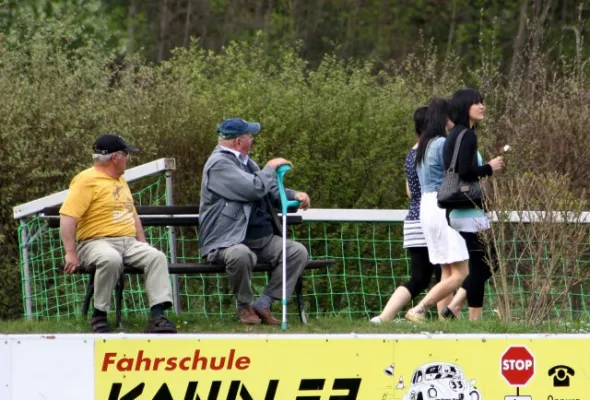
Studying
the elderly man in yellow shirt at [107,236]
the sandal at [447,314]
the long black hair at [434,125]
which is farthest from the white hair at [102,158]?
the sandal at [447,314]

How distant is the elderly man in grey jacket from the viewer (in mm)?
8930

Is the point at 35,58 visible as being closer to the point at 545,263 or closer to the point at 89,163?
the point at 89,163

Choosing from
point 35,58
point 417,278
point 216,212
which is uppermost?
point 35,58

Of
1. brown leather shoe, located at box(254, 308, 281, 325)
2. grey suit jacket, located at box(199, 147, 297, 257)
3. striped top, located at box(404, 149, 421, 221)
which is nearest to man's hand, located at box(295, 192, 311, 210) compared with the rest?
grey suit jacket, located at box(199, 147, 297, 257)

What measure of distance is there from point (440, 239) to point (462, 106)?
941mm

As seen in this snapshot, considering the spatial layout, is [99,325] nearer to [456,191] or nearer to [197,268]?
[197,268]

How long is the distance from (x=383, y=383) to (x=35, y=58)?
7.14 metres

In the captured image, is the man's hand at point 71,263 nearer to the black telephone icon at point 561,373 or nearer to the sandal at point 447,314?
the sandal at point 447,314

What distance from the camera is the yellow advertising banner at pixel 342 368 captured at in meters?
6.72

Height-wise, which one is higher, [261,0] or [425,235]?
[261,0]

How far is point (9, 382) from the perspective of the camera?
6.68 metres

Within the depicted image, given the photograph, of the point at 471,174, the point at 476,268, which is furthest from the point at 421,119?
the point at 476,268

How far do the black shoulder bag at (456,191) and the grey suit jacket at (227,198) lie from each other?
114 centimetres

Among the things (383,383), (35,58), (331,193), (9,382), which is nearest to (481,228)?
(383,383)
